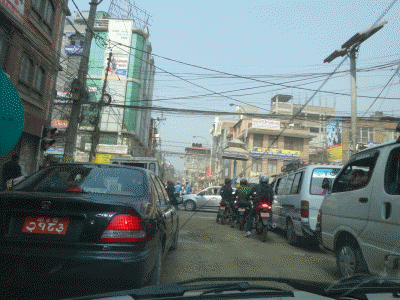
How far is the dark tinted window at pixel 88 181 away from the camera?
3.34m

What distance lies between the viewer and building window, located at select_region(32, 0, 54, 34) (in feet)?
42.6

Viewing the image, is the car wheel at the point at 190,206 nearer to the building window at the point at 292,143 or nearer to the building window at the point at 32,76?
the building window at the point at 32,76

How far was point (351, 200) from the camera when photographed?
409 centimetres

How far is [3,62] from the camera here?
1135 cm

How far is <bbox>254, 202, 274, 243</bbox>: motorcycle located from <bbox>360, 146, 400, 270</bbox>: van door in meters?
4.32

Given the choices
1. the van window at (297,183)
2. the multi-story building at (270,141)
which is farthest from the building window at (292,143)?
the van window at (297,183)

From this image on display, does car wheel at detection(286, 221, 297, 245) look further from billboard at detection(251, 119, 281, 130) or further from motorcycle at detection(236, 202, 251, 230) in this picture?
billboard at detection(251, 119, 281, 130)

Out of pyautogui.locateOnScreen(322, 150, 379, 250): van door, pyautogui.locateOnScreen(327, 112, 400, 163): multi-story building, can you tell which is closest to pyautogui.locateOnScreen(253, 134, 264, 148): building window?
pyautogui.locateOnScreen(327, 112, 400, 163): multi-story building

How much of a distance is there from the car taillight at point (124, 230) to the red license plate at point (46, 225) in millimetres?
354

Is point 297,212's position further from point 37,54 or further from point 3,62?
point 37,54

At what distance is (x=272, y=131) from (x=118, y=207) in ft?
137

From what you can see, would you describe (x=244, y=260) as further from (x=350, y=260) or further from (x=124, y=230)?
(x=124, y=230)

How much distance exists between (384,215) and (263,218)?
4.73m

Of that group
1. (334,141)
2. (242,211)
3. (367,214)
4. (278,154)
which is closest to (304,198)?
(367,214)
